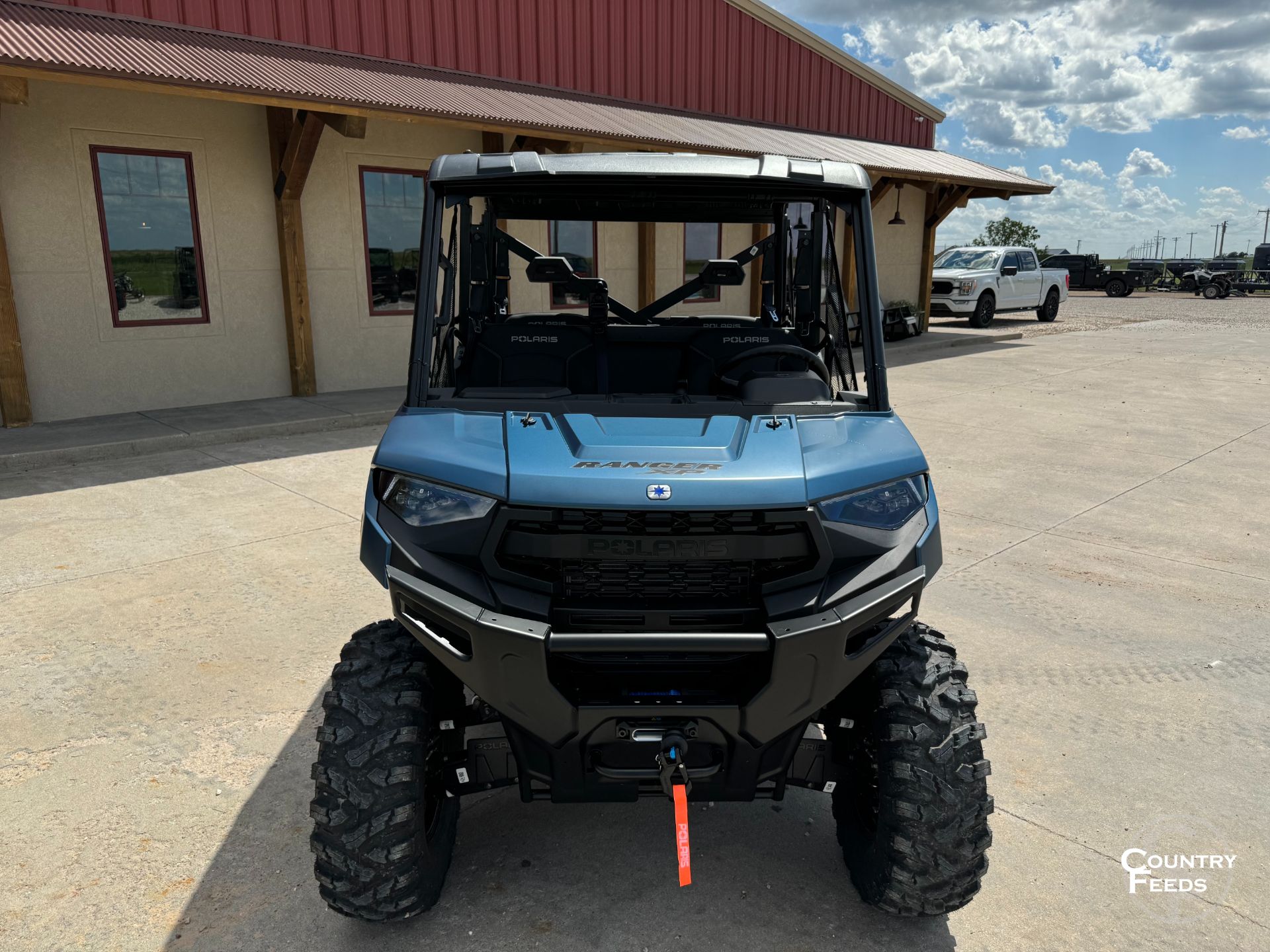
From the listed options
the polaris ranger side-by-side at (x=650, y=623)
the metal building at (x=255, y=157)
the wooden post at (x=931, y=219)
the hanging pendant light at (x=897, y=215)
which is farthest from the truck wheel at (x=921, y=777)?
the wooden post at (x=931, y=219)

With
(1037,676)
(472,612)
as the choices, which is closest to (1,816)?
(472,612)

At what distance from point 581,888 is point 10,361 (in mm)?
8419

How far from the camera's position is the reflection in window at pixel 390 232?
37.5 feet

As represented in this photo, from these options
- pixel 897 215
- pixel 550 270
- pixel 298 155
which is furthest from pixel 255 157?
pixel 897 215

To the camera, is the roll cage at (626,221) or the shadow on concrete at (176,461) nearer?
the roll cage at (626,221)

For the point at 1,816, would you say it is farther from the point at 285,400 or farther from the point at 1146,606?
the point at 285,400

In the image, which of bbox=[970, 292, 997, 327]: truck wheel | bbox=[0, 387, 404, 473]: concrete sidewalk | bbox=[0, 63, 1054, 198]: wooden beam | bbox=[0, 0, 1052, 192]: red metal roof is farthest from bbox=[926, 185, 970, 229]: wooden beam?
bbox=[0, 387, 404, 473]: concrete sidewalk

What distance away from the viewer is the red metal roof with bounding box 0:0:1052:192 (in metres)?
7.66

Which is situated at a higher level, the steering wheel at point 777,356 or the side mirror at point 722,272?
the side mirror at point 722,272

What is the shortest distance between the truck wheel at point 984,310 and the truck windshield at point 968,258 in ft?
3.31

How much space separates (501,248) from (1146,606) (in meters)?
3.81

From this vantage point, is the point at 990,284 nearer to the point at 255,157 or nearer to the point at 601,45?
the point at 601,45

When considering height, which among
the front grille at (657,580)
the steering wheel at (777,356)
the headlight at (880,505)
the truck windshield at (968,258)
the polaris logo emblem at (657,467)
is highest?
the truck windshield at (968,258)

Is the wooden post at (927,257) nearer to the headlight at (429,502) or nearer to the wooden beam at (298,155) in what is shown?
the wooden beam at (298,155)
